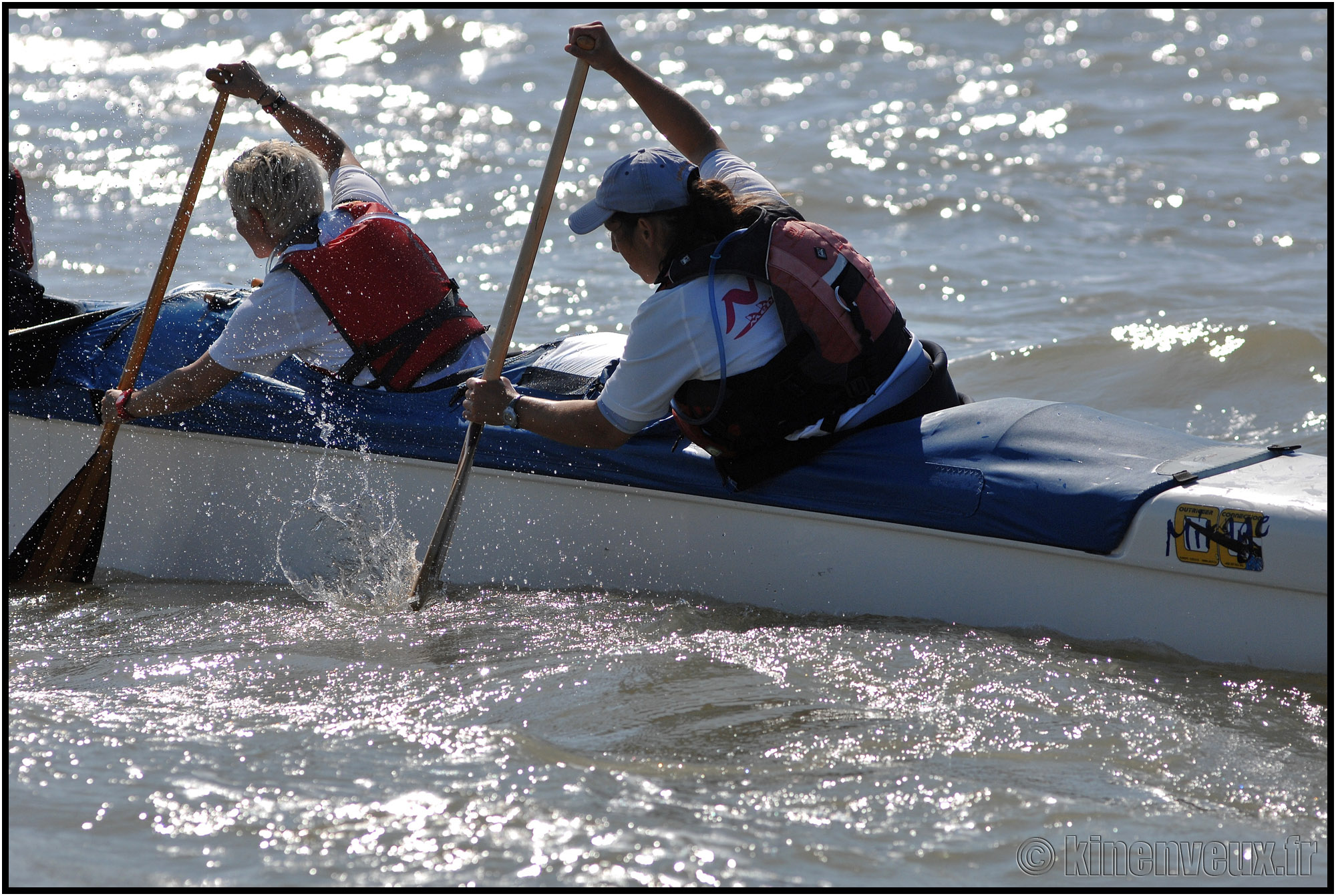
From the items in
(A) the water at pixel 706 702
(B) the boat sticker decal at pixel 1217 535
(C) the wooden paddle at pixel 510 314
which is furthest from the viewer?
(C) the wooden paddle at pixel 510 314

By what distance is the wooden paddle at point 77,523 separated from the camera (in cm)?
371

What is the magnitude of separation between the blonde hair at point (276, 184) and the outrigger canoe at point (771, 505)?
1.69 feet

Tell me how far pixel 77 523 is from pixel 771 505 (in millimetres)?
2273

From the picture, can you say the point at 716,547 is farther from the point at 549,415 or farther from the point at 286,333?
the point at 286,333

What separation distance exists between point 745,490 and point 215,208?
6.57 metres

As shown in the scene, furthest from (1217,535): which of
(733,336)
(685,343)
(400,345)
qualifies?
(400,345)

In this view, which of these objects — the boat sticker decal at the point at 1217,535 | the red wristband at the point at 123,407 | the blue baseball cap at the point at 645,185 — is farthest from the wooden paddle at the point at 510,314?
the boat sticker decal at the point at 1217,535

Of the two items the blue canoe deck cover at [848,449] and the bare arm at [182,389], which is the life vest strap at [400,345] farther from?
the bare arm at [182,389]

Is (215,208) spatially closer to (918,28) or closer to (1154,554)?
(1154,554)

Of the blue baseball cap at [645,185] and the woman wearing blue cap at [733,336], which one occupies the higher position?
the blue baseball cap at [645,185]

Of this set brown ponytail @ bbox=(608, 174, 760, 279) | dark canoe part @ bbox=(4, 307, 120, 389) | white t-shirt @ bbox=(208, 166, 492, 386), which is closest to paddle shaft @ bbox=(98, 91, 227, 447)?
dark canoe part @ bbox=(4, 307, 120, 389)

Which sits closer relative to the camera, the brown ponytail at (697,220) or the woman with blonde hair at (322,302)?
the brown ponytail at (697,220)

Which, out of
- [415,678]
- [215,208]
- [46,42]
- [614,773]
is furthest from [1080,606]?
[46,42]

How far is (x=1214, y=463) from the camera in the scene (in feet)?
9.41
